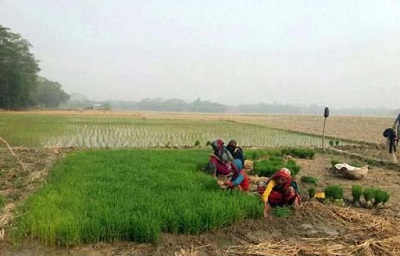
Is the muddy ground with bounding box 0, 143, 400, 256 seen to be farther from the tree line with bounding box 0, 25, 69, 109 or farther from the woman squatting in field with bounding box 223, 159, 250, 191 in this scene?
the tree line with bounding box 0, 25, 69, 109

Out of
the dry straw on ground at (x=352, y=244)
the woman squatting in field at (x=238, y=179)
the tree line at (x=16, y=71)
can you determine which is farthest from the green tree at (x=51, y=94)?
the dry straw on ground at (x=352, y=244)

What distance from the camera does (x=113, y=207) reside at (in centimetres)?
571

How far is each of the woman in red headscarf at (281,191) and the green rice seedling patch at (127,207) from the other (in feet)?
1.06

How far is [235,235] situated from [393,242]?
2.11 meters

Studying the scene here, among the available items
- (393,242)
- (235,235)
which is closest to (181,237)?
(235,235)

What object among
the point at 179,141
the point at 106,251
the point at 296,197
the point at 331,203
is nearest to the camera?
the point at 106,251

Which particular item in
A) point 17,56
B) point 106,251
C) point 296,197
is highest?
point 17,56

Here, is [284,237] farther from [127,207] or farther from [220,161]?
[220,161]

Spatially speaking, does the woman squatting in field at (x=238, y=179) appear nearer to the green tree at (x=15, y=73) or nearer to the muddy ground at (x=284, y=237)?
the muddy ground at (x=284, y=237)

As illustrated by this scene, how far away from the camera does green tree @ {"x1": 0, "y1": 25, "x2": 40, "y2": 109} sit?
50.2m

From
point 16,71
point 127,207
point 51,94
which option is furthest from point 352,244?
point 51,94

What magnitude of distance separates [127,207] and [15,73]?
168ft

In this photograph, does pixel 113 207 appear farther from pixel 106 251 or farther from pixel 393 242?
pixel 393 242

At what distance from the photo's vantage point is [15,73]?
50.4 m
